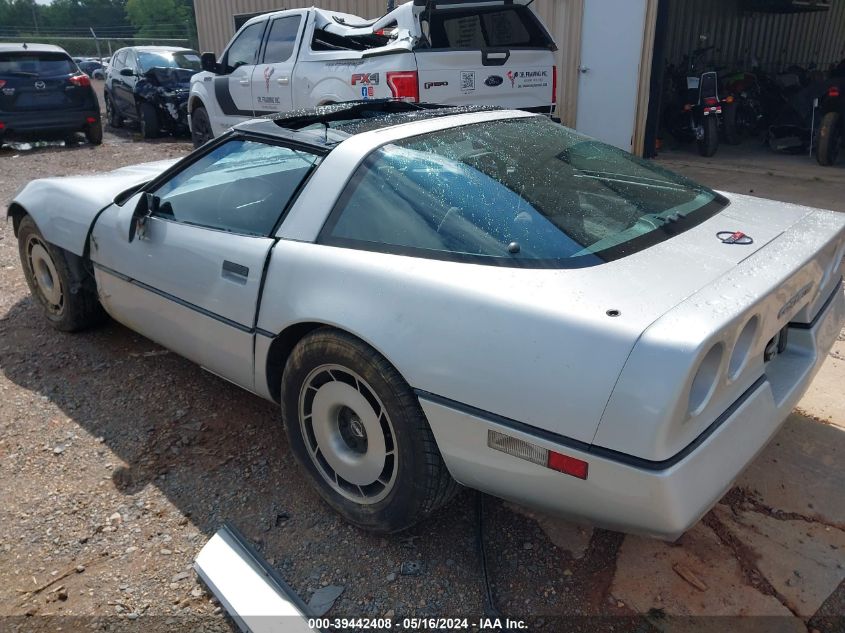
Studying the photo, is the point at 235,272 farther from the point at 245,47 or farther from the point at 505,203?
the point at 245,47

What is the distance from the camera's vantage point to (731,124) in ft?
35.1

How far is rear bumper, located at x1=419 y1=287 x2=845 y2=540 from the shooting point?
1718 millimetres

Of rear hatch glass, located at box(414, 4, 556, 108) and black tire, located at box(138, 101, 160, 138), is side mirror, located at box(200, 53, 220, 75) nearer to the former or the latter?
rear hatch glass, located at box(414, 4, 556, 108)

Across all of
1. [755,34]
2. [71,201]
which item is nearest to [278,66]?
[71,201]

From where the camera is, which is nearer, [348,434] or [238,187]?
[348,434]

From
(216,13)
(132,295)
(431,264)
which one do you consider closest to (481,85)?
(132,295)

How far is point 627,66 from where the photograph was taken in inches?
354

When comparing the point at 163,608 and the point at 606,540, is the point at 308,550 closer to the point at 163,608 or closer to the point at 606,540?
the point at 163,608

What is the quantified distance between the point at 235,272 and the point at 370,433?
2.97 ft

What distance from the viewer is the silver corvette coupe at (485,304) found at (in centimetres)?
176

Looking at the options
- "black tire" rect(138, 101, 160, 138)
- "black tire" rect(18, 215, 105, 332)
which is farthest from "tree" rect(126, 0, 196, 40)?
"black tire" rect(18, 215, 105, 332)

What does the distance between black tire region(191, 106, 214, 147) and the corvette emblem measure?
8156 mm

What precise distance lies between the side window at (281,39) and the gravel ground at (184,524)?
5.08 metres

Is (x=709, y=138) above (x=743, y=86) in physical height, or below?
below
